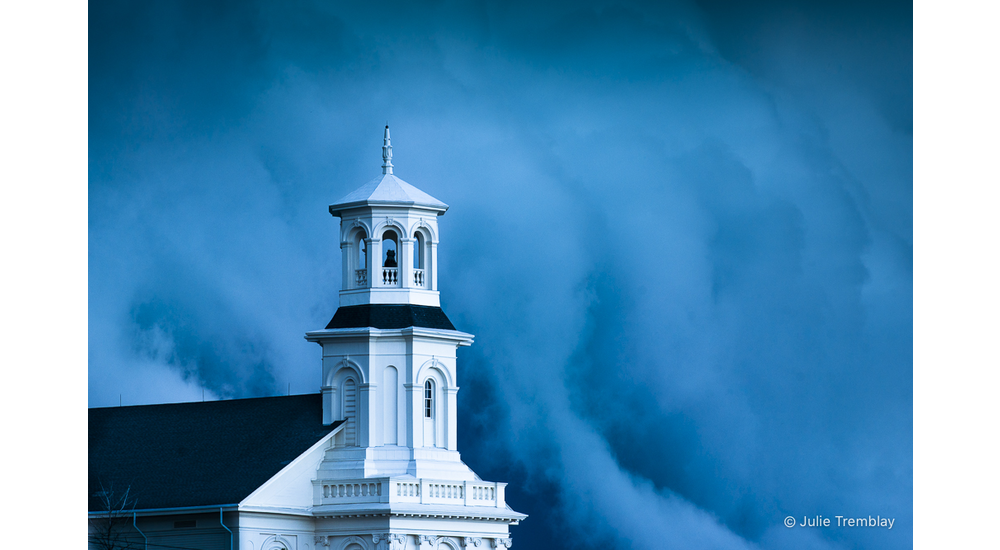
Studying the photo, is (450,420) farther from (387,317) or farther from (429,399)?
(387,317)

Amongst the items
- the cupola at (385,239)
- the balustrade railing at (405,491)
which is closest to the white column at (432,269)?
the cupola at (385,239)

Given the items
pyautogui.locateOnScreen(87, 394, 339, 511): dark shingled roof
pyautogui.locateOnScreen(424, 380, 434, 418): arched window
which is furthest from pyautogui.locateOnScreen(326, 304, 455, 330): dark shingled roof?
pyautogui.locateOnScreen(87, 394, 339, 511): dark shingled roof

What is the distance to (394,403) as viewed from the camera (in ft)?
146

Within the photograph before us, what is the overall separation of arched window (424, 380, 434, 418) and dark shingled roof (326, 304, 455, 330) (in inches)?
68.2

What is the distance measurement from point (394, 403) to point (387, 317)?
8.37 ft

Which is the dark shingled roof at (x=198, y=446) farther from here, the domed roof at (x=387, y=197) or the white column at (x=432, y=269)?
the domed roof at (x=387, y=197)

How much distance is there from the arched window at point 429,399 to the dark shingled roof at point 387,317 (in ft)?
5.68

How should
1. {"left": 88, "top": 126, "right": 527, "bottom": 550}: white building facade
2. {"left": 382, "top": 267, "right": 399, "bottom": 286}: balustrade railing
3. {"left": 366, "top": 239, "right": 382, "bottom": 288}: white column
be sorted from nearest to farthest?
{"left": 88, "top": 126, "right": 527, "bottom": 550}: white building facade < {"left": 366, "top": 239, "right": 382, "bottom": 288}: white column < {"left": 382, "top": 267, "right": 399, "bottom": 286}: balustrade railing

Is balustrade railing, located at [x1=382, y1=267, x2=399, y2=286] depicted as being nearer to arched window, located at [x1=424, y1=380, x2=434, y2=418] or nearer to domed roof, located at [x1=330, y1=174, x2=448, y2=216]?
domed roof, located at [x1=330, y1=174, x2=448, y2=216]

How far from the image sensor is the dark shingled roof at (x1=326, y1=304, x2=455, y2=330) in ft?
147

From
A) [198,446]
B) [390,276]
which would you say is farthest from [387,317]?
[198,446]

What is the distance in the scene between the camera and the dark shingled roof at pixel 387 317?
44.9 m
